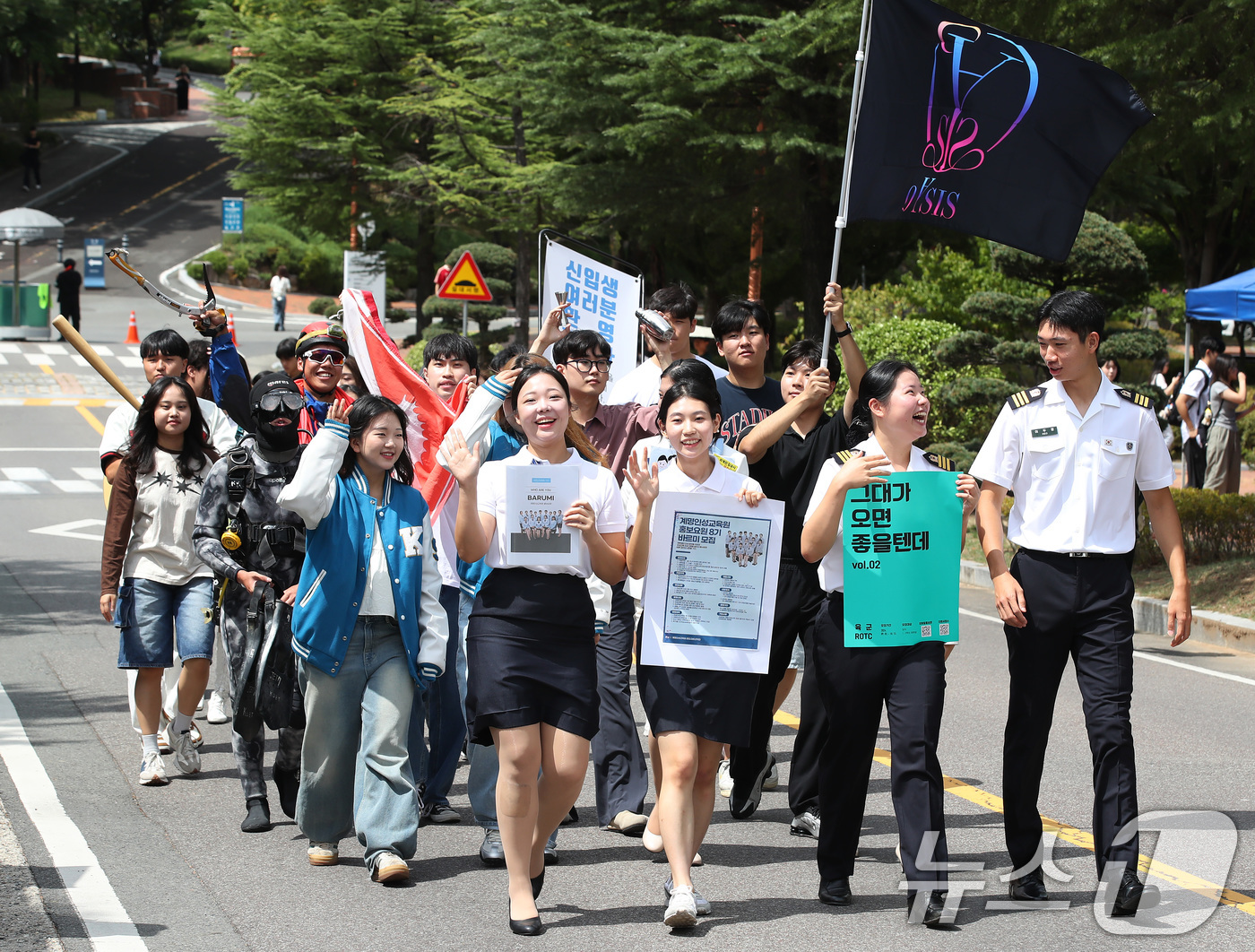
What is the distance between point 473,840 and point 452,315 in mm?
26457

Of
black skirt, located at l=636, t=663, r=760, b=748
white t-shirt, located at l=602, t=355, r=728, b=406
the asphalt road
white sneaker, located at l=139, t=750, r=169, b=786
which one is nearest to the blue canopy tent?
the asphalt road

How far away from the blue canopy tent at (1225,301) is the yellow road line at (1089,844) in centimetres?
948

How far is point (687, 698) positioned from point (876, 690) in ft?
2.24

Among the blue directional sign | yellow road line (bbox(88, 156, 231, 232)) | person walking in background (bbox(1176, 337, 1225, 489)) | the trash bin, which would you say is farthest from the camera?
yellow road line (bbox(88, 156, 231, 232))

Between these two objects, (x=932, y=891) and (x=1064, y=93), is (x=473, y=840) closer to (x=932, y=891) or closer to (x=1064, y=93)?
(x=932, y=891)

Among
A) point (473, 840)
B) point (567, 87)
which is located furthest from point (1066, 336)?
point (567, 87)

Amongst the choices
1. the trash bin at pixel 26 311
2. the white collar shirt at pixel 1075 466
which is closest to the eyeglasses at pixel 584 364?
the white collar shirt at pixel 1075 466

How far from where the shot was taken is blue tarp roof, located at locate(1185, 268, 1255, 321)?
584 inches

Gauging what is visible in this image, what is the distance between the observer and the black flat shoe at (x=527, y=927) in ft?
15.3

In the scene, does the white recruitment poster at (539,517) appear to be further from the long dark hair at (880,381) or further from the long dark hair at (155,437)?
the long dark hair at (155,437)

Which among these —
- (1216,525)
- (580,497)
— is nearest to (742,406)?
(580,497)

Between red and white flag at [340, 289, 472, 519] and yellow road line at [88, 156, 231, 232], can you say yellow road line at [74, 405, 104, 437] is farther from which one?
yellow road line at [88, 156, 231, 232]

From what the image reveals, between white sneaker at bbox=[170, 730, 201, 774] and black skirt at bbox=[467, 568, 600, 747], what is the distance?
2449 millimetres

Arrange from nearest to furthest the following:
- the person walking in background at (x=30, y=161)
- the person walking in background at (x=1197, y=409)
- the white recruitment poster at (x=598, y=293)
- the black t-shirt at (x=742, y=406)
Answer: the black t-shirt at (x=742, y=406) < the white recruitment poster at (x=598, y=293) < the person walking in background at (x=1197, y=409) < the person walking in background at (x=30, y=161)
